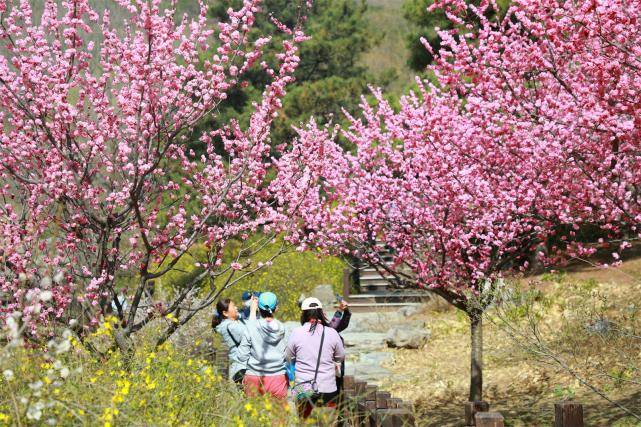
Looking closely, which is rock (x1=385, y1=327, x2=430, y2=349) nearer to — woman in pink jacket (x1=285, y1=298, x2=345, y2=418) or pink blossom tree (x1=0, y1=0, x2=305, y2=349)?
pink blossom tree (x1=0, y1=0, x2=305, y2=349)

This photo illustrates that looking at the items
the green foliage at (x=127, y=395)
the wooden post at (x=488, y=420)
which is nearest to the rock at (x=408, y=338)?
the green foliage at (x=127, y=395)

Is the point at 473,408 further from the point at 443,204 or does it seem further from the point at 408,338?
the point at 408,338

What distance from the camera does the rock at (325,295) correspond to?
73.6 ft

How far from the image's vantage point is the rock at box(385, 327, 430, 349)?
15.7 m

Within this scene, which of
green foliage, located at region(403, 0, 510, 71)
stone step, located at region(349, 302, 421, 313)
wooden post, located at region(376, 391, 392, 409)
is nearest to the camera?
wooden post, located at region(376, 391, 392, 409)

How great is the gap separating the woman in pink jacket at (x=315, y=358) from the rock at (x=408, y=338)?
28.8 feet

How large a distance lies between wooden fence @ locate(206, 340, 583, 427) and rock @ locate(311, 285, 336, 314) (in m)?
14.6

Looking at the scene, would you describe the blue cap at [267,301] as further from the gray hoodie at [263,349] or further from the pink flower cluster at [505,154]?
the pink flower cluster at [505,154]

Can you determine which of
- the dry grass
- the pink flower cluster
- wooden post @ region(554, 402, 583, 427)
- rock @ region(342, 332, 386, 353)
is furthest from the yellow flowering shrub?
rock @ region(342, 332, 386, 353)

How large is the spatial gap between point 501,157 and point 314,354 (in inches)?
134

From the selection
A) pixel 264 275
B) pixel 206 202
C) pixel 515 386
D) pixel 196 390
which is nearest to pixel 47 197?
pixel 206 202

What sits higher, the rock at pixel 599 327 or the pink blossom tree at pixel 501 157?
the pink blossom tree at pixel 501 157

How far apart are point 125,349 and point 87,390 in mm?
1595

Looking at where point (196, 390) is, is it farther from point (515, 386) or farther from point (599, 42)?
point (515, 386)
